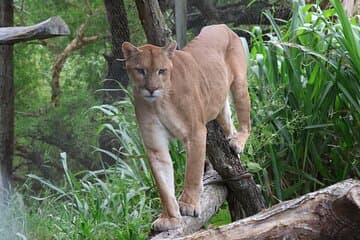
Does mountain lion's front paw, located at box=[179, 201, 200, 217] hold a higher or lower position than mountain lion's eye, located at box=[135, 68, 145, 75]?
lower

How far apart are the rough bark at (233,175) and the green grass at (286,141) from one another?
191mm

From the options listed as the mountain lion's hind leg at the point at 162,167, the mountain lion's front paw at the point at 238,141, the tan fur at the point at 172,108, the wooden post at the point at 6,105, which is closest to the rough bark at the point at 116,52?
the wooden post at the point at 6,105

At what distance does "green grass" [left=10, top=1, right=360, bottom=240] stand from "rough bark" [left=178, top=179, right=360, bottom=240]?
3.35ft

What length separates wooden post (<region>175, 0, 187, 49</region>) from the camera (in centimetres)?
326

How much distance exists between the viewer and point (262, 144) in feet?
10.5

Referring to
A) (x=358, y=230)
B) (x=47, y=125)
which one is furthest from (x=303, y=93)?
(x=47, y=125)

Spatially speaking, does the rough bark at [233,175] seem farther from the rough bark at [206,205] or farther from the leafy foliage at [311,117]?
the leafy foliage at [311,117]

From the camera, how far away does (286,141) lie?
3363mm

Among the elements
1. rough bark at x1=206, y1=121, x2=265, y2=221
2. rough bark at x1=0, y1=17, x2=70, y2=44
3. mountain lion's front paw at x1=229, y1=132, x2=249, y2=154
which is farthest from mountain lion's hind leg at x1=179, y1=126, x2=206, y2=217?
rough bark at x1=0, y1=17, x2=70, y2=44

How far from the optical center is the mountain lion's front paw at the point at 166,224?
92.8 inches

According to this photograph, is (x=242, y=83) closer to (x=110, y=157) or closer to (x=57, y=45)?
(x=110, y=157)

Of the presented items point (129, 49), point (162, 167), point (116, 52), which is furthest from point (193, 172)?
point (116, 52)

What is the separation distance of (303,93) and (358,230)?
1269 mm

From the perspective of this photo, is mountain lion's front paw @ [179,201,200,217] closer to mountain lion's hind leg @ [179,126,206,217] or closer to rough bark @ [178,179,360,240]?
mountain lion's hind leg @ [179,126,206,217]
